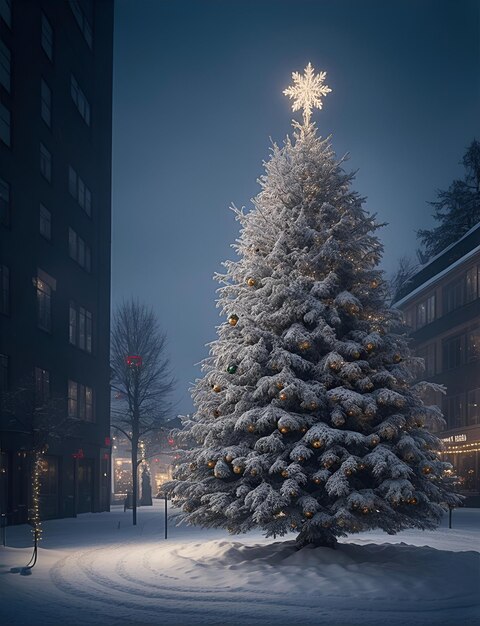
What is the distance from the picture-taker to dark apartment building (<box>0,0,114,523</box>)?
31.0 meters

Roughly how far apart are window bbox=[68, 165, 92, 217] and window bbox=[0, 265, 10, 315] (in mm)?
11397

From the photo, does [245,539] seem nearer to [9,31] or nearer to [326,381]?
[326,381]

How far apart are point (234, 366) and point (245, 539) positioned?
1008cm

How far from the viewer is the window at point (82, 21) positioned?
43.9m

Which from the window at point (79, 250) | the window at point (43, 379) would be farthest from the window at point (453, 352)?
the window at point (43, 379)

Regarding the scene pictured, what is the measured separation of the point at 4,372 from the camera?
3073 centimetres

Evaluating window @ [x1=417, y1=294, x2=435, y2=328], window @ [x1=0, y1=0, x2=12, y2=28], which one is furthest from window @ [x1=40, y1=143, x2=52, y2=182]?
window @ [x1=417, y1=294, x2=435, y2=328]

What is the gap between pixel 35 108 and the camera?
35.4 meters

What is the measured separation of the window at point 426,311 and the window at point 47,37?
3035 cm

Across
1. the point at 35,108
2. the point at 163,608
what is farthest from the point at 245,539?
the point at 35,108

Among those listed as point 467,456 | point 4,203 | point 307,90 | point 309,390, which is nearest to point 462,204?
point 467,456

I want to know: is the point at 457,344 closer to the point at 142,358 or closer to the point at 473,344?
the point at 473,344

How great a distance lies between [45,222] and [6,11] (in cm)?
967

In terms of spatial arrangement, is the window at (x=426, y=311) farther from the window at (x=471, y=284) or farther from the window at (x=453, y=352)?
the window at (x=471, y=284)
